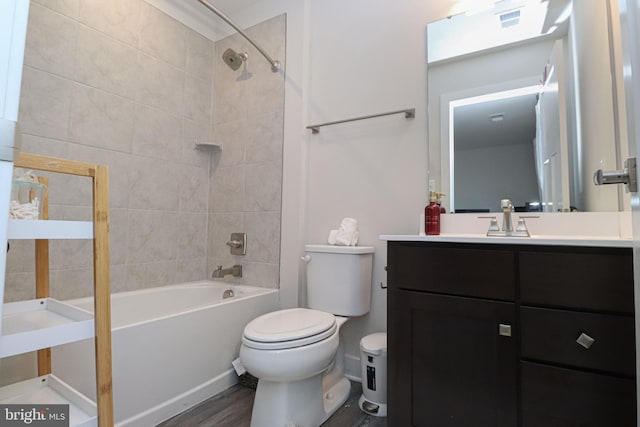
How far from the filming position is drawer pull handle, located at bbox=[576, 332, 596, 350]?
91 cm

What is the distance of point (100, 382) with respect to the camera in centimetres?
76

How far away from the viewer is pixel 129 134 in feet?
6.46

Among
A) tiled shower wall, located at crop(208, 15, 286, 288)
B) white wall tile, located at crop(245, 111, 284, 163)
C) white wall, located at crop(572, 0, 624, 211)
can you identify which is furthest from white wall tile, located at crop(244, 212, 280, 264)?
white wall, located at crop(572, 0, 624, 211)

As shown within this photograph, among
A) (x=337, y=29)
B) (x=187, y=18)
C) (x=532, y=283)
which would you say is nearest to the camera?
(x=532, y=283)

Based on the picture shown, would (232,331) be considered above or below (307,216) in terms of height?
below

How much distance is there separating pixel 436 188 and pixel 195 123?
1.78m

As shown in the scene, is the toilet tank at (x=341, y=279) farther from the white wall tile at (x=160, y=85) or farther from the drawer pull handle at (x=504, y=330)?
the white wall tile at (x=160, y=85)

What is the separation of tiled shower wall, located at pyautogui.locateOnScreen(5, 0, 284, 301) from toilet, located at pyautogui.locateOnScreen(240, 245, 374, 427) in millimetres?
585

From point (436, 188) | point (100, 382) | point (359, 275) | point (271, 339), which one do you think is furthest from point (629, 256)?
point (100, 382)

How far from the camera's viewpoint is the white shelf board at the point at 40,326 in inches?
25.3

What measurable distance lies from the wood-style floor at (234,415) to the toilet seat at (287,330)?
422mm

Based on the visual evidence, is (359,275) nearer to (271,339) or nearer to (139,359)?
(271,339)

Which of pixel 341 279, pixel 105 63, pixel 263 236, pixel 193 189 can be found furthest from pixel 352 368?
pixel 105 63

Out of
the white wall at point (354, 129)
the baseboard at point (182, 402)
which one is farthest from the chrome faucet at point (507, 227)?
the baseboard at point (182, 402)
